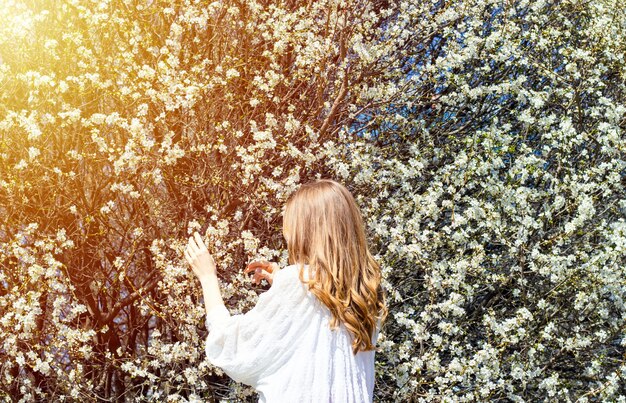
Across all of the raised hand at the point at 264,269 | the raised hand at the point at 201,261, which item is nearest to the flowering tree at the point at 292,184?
the raised hand at the point at 264,269

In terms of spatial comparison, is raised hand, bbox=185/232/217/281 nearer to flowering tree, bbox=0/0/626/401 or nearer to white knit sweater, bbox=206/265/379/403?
white knit sweater, bbox=206/265/379/403

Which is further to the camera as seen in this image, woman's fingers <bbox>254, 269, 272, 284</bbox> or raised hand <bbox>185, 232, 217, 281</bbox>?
woman's fingers <bbox>254, 269, 272, 284</bbox>

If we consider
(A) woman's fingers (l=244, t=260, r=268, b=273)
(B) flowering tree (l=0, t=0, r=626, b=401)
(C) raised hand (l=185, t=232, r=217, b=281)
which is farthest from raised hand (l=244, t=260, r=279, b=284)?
(B) flowering tree (l=0, t=0, r=626, b=401)

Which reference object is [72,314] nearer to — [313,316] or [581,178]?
[313,316]

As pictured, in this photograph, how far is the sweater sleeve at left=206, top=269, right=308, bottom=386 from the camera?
2.37 metres

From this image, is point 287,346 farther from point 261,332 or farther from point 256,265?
point 256,265

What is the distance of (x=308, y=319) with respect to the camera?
7.77 feet

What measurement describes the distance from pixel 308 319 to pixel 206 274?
1.11 ft

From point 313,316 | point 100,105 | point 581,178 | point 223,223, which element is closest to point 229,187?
point 223,223

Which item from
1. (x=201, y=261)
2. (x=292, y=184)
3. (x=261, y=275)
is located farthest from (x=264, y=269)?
(x=292, y=184)

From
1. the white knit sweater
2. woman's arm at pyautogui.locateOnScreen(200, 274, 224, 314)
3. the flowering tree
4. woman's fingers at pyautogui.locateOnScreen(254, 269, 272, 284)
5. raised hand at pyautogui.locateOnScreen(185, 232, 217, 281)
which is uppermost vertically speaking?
the flowering tree

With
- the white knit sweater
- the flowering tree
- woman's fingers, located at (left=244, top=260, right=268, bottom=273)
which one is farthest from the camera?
the flowering tree

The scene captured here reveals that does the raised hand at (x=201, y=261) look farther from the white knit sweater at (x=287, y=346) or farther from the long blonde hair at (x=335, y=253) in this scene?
the long blonde hair at (x=335, y=253)

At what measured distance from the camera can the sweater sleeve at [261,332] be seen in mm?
2367
